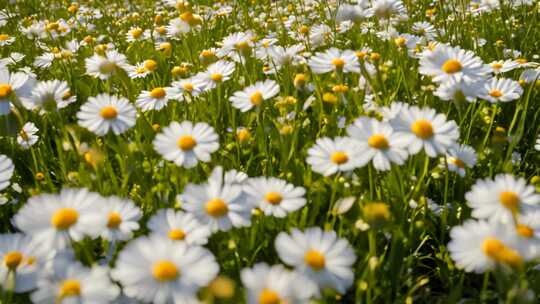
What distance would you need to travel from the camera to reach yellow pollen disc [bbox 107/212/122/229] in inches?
45.9

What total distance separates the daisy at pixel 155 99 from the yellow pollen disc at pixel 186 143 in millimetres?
579

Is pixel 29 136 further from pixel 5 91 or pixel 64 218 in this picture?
pixel 64 218

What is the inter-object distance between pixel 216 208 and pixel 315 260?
0.99 ft

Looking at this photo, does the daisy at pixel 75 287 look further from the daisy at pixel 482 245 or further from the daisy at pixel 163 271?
the daisy at pixel 482 245

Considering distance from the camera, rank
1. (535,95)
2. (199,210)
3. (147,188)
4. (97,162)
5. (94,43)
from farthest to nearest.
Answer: (94,43)
(535,95)
(147,188)
(97,162)
(199,210)

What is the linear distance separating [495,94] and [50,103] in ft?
5.43

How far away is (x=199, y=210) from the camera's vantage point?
45.8 inches

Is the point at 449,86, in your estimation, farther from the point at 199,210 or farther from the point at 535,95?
the point at 199,210

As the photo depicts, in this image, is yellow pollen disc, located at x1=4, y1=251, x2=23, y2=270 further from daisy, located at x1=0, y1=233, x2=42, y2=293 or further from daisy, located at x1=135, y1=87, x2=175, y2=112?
daisy, located at x1=135, y1=87, x2=175, y2=112

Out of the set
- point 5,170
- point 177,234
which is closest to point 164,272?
point 177,234

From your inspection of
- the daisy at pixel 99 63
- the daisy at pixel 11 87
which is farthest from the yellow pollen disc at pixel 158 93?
the daisy at pixel 11 87

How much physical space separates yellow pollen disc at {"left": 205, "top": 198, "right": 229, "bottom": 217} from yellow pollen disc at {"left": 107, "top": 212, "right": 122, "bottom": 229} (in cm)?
23

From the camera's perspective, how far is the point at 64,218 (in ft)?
3.51

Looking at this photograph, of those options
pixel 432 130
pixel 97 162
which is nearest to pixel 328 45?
pixel 432 130
